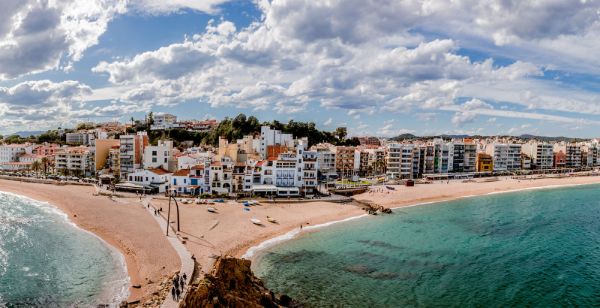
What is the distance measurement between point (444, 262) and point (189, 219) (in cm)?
2681

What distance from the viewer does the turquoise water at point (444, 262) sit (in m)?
28.7

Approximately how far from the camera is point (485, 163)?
109 metres

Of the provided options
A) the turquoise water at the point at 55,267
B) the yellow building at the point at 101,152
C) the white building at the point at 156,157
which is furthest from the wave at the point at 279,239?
the yellow building at the point at 101,152

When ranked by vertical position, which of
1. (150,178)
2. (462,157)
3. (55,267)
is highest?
(462,157)

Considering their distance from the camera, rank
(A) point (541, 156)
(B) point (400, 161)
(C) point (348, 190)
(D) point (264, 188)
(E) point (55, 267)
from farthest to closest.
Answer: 1. (A) point (541, 156)
2. (B) point (400, 161)
3. (C) point (348, 190)
4. (D) point (264, 188)
5. (E) point (55, 267)

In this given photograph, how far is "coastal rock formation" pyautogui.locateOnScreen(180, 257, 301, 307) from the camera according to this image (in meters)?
19.7

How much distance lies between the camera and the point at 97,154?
86812 mm

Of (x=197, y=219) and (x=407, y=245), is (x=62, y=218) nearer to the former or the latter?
(x=197, y=219)

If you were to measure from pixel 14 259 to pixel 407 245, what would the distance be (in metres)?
35.0

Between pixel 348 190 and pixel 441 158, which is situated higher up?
pixel 441 158

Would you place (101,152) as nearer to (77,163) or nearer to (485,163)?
(77,163)

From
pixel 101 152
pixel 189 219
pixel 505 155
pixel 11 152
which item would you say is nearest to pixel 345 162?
pixel 505 155

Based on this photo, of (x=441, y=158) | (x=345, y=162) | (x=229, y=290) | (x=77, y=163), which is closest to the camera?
(x=229, y=290)

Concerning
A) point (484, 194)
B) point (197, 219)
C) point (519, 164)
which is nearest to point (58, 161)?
point (197, 219)
